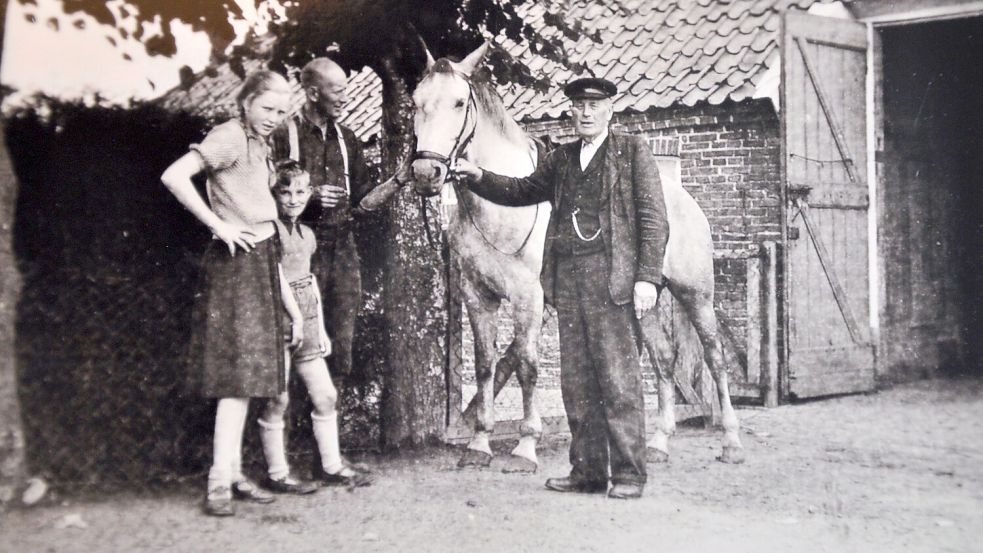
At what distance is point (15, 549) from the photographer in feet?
13.3

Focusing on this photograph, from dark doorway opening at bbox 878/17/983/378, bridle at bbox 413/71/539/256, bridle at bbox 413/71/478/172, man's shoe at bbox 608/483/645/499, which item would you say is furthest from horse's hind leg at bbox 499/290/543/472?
dark doorway opening at bbox 878/17/983/378

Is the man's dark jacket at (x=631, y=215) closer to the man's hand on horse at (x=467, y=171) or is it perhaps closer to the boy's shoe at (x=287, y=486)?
the man's hand on horse at (x=467, y=171)

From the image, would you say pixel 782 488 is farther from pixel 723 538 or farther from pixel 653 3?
pixel 653 3

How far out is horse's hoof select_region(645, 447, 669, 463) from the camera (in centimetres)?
428

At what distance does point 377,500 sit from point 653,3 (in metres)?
2.77

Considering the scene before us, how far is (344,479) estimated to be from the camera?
4391mm

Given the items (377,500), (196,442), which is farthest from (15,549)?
(377,500)

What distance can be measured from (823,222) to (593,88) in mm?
1376

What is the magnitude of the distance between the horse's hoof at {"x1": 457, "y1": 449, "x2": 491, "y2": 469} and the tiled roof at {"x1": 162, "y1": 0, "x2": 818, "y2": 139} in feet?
5.55

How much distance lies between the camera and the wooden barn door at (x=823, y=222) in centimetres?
450

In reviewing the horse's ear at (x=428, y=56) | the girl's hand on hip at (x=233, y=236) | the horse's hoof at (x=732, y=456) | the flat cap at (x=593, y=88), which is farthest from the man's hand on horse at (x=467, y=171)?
the horse's hoof at (x=732, y=456)

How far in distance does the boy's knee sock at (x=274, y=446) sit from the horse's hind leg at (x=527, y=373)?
109 centimetres

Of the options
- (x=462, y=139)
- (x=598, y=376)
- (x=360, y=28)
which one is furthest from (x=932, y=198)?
(x=360, y=28)

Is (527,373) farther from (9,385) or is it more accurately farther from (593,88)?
(9,385)
